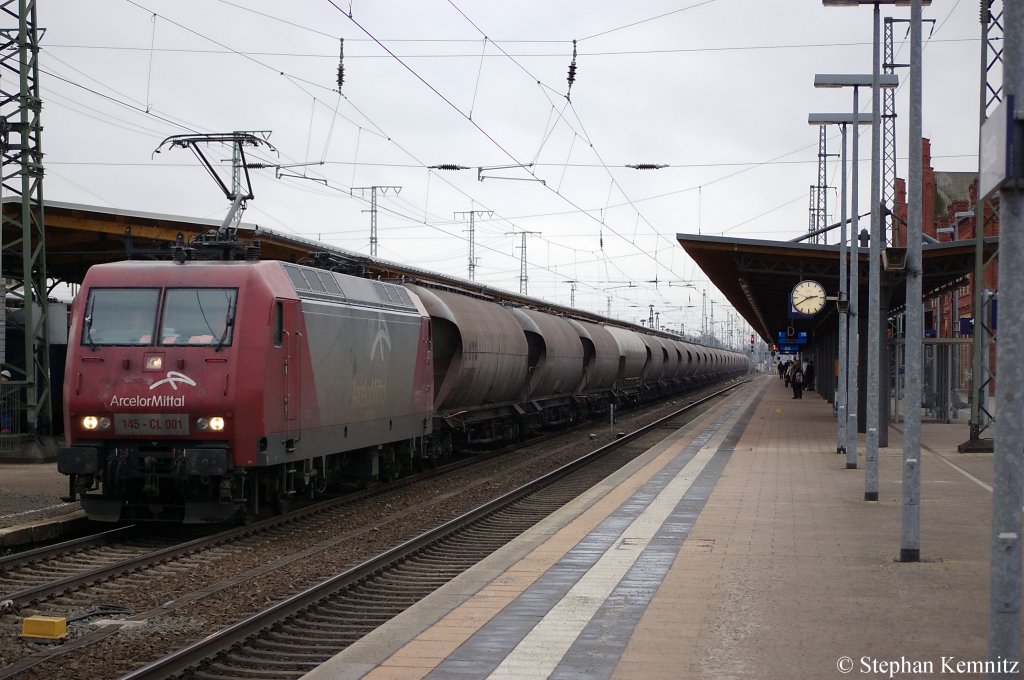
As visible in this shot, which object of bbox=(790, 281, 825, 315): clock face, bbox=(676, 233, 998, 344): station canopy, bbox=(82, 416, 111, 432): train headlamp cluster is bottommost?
bbox=(82, 416, 111, 432): train headlamp cluster

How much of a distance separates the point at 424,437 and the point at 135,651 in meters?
12.0

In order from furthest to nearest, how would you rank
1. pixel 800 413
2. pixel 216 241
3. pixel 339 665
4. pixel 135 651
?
1. pixel 800 413
2. pixel 216 241
3. pixel 135 651
4. pixel 339 665

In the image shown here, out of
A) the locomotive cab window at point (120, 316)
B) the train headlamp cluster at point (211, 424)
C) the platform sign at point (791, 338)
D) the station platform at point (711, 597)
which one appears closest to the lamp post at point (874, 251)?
the station platform at point (711, 597)

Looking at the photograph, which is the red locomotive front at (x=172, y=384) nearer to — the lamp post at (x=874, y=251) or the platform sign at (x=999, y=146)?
the lamp post at (x=874, y=251)

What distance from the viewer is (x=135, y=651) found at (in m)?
7.41

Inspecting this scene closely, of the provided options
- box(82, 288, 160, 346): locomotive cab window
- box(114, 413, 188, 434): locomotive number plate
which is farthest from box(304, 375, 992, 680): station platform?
box(82, 288, 160, 346): locomotive cab window

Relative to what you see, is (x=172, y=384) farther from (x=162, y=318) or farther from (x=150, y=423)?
(x=162, y=318)

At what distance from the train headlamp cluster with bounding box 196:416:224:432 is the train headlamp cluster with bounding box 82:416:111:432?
1.09m

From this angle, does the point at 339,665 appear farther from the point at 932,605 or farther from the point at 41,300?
the point at 41,300

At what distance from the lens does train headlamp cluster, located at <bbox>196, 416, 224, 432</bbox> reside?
1188cm

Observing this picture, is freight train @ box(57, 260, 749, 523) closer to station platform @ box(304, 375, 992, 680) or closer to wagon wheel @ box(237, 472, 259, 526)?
wagon wheel @ box(237, 472, 259, 526)

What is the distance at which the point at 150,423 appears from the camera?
12000mm

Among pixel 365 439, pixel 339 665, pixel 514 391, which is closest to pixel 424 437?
pixel 365 439

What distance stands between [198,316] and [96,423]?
1.66 metres
